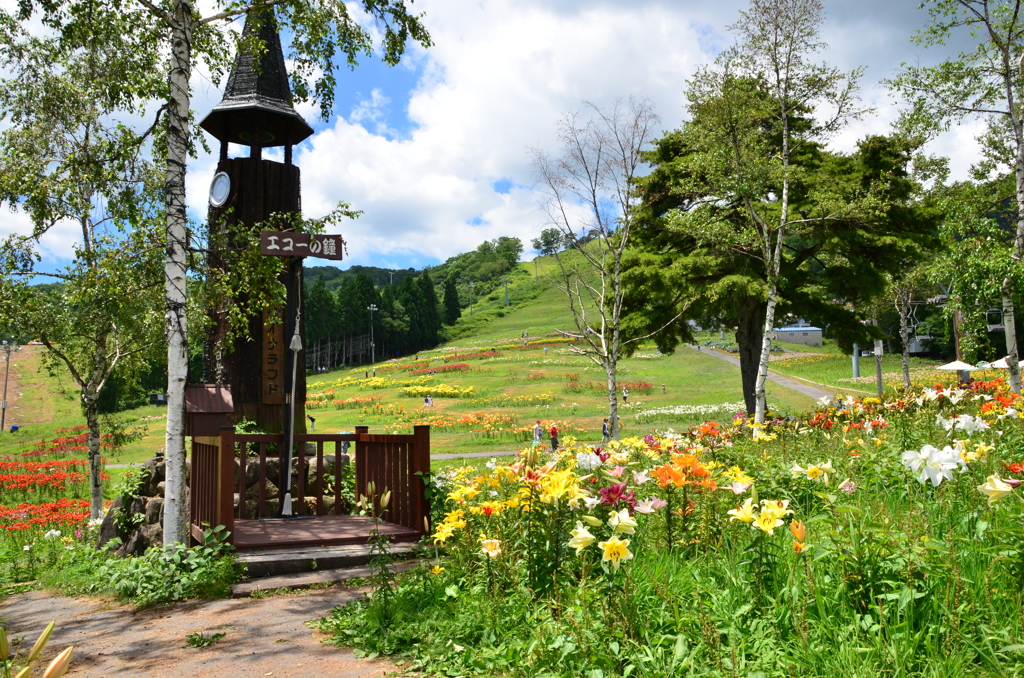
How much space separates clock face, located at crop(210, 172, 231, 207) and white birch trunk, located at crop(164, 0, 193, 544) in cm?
270

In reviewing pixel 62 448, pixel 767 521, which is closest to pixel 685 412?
pixel 62 448

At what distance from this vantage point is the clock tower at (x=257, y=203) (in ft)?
28.7

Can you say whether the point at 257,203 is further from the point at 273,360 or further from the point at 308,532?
the point at 308,532

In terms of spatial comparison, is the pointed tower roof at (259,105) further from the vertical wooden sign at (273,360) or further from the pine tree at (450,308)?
the pine tree at (450,308)

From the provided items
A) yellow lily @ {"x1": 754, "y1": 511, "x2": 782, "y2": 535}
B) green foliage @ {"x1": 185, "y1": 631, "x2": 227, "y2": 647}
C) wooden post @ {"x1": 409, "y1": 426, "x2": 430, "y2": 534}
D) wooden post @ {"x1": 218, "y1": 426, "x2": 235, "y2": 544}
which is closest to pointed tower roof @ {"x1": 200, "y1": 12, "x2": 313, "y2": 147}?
wooden post @ {"x1": 218, "y1": 426, "x2": 235, "y2": 544}

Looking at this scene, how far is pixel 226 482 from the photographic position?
597 centimetres

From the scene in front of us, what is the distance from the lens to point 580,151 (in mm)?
13969

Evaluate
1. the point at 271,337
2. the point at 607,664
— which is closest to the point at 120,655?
the point at 607,664

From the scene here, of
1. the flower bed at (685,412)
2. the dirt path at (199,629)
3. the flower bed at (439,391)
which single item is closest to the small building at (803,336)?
the flower bed at (439,391)

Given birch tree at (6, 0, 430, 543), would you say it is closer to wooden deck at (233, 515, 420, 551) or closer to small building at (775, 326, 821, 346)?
wooden deck at (233, 515, 420, 551)

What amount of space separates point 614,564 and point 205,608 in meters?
3.70

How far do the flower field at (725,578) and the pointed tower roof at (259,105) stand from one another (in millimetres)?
7031

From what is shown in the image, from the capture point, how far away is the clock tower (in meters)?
8.76

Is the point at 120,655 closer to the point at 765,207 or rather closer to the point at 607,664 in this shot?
the point at 607,664
